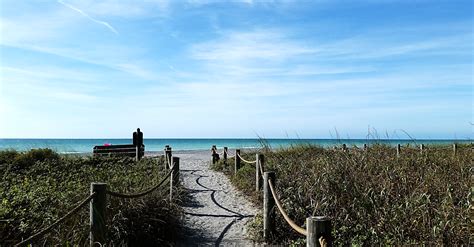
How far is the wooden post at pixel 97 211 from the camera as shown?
4.83m

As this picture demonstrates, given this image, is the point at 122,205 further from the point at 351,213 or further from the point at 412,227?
the point at 412,227

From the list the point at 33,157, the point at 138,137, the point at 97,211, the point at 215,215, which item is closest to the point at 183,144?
the point at 138,137

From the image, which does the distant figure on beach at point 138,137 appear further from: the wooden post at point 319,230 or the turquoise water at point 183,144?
the wooden post at point 319,230

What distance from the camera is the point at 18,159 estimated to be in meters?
14.3

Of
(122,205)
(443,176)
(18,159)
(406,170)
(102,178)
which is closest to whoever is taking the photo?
(122,205)

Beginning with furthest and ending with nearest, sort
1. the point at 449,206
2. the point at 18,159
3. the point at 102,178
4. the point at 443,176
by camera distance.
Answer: the point at 18,159 < the point at 102,178 < the point at 443,176 < the point at 449,206

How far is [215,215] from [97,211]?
3510 millimetres

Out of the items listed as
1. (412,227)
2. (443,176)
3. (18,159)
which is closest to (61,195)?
(412,227)

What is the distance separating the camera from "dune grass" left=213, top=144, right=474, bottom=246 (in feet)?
16.1

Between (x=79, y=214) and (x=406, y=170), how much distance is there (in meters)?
5.39

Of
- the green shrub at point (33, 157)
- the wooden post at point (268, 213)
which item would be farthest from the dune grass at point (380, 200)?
the green shrub at point (33, 157)

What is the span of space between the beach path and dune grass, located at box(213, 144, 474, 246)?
1.34 feet

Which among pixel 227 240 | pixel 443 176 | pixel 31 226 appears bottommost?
pixel 227 240

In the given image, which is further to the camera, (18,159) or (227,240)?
(18,159)
